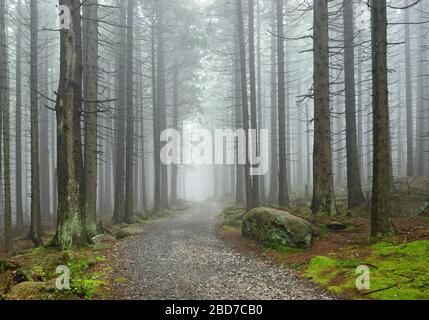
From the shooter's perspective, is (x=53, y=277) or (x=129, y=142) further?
(x=129, y=142)

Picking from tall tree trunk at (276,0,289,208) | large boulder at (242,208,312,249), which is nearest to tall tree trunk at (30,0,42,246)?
large boulder at (242,208,312,249)

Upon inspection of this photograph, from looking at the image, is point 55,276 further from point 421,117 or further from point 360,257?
point 421,117

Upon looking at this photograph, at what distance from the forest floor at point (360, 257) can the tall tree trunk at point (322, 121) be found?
73 centimetres

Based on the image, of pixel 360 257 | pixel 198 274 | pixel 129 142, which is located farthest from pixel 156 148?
pixel 360 257

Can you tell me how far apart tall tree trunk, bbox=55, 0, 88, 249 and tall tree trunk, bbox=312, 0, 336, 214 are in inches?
319

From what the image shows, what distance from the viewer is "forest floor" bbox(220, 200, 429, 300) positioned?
6.05m

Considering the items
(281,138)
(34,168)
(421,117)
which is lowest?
(34,168)

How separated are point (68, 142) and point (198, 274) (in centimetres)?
537

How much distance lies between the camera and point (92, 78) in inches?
511

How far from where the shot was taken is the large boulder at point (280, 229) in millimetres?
9906

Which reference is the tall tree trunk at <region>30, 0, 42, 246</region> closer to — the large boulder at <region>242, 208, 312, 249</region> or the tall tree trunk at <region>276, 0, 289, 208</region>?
the large boulder at <region>242, 208, 312, 249</region>

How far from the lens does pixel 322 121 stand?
479 inches

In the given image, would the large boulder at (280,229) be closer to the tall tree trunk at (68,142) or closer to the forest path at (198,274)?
the forest path at (198,274)
